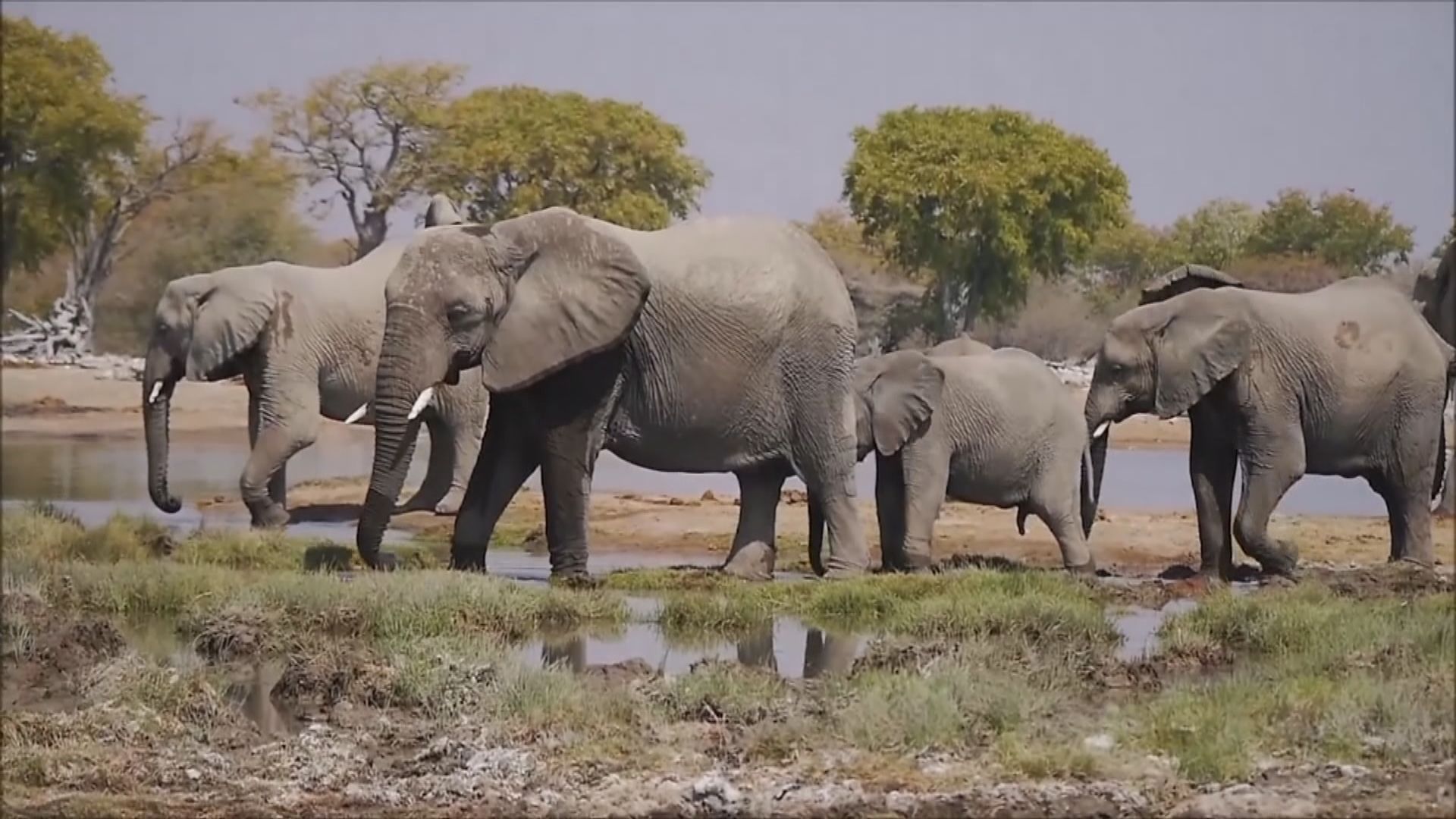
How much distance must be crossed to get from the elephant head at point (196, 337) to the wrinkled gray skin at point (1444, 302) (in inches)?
355

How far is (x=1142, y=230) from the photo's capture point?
45.2m

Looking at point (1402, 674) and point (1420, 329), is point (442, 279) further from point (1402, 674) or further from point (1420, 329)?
point (1420, 329)

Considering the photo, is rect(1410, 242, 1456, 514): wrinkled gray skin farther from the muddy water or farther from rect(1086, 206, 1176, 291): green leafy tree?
rect(1086, 206, 1176, 291): green leafy tree

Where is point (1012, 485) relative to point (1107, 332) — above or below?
below

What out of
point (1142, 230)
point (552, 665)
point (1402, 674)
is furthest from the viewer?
point (1142, 230)

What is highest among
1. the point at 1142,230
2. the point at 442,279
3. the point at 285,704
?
the point at 1142,230

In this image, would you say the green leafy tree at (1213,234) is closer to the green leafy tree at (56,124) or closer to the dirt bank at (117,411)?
the dirt bank at (117,411)

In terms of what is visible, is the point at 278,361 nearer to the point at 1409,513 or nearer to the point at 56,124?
the point at 1409,513

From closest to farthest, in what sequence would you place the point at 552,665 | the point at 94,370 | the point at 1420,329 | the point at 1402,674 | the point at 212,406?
the point at 1402,674 → the point at 552,665 → the point at 1420,329 → the point at 212,406 → the point at 94,370

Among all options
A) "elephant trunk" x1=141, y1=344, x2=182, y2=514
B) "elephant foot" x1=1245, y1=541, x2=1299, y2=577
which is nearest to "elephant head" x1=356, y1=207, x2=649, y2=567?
"elephant trunk" x1=141, y1=344, x2=182, y2=514

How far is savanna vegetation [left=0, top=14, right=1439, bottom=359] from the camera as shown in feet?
115

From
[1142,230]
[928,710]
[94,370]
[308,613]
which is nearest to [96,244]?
[94,370]

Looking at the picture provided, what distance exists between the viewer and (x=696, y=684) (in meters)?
8.33

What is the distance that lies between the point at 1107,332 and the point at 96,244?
1199 inches
